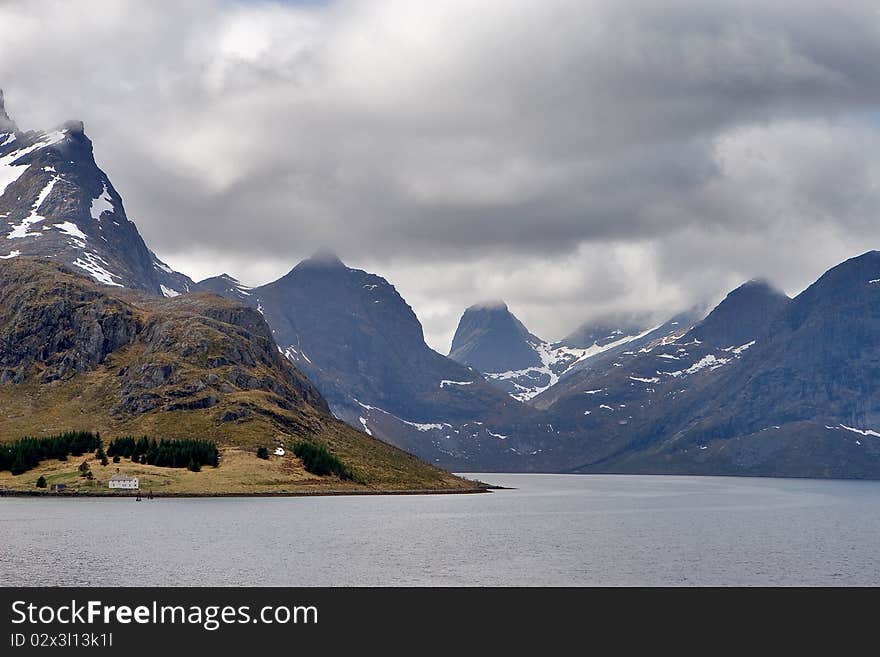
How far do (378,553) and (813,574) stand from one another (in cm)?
6641

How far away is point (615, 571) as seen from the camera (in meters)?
148
